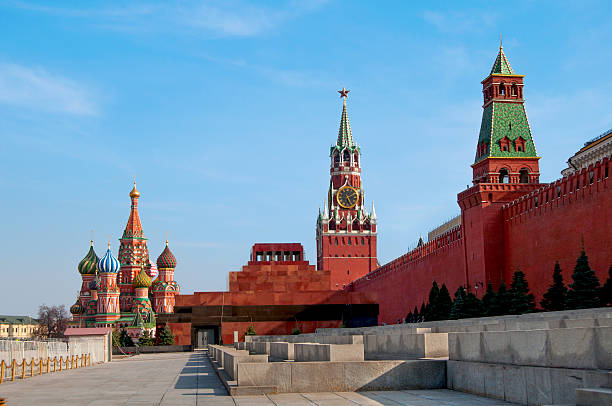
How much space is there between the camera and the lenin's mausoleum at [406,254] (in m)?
27.4

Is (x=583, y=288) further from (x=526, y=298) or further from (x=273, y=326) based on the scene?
(x=273, y=326)

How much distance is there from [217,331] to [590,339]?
5008cm

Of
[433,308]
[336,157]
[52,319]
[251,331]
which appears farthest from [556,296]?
[52,319]

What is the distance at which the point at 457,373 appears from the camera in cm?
851

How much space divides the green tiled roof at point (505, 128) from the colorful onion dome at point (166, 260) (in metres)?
58.4

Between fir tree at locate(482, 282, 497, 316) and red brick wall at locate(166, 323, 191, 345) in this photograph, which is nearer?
fir tree at locate(482, 282, 497, 316)

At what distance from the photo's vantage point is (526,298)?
26469 mm

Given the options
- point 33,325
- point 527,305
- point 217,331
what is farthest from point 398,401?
point 33,325

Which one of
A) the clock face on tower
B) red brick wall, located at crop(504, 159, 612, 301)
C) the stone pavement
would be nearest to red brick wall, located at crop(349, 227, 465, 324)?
red brick wall, located at crop(504, 159, 612, 301)

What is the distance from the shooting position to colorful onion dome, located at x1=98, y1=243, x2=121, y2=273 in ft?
276

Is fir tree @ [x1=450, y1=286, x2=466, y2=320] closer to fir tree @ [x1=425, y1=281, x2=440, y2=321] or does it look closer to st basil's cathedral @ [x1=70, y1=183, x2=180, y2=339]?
fir tree @ [x1=425, y1=281, x2=440, y2=321]

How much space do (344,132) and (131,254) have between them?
1203 inches

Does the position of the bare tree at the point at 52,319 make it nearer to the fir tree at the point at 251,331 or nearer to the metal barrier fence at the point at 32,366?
the fir tree at the point at 251,331

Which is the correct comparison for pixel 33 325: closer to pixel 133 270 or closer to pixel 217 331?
pixel 133 270
